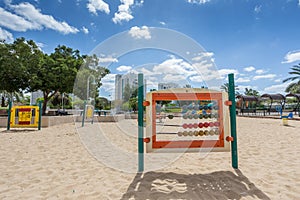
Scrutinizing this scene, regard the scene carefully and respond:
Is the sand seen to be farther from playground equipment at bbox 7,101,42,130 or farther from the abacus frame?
playground equipment at bbox 7,101,42,130

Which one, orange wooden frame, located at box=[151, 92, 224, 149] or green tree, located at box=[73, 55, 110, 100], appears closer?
orange wooden frame, located at box=[151, 92, 224, 149]

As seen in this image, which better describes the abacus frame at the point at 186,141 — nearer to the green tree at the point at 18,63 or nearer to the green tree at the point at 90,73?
the green tree at the point at 18,63

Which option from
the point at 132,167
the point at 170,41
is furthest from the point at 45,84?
the point at 132,167

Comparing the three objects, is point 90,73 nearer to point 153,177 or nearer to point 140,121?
point 140,121

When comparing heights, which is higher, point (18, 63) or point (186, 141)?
point (18, 63)

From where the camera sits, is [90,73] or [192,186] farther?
[90,73]

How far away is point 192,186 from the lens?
3.02m

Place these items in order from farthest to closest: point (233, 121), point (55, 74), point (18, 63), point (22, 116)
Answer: point (55, 74)
point (18, 63)
point (22, 116)
point (233, 121)

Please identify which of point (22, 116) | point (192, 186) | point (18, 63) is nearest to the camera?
point (192, 186)

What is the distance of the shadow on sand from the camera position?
8.86 feet

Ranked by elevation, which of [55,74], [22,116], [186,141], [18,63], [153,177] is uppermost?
[18,63]

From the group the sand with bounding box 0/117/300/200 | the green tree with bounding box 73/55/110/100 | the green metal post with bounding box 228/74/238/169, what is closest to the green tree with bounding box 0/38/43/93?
the green tree with bounding box 73/55/110/100

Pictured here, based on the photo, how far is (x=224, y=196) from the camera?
269cm

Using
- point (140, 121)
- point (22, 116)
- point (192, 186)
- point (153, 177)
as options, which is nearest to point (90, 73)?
point (22, 116)
